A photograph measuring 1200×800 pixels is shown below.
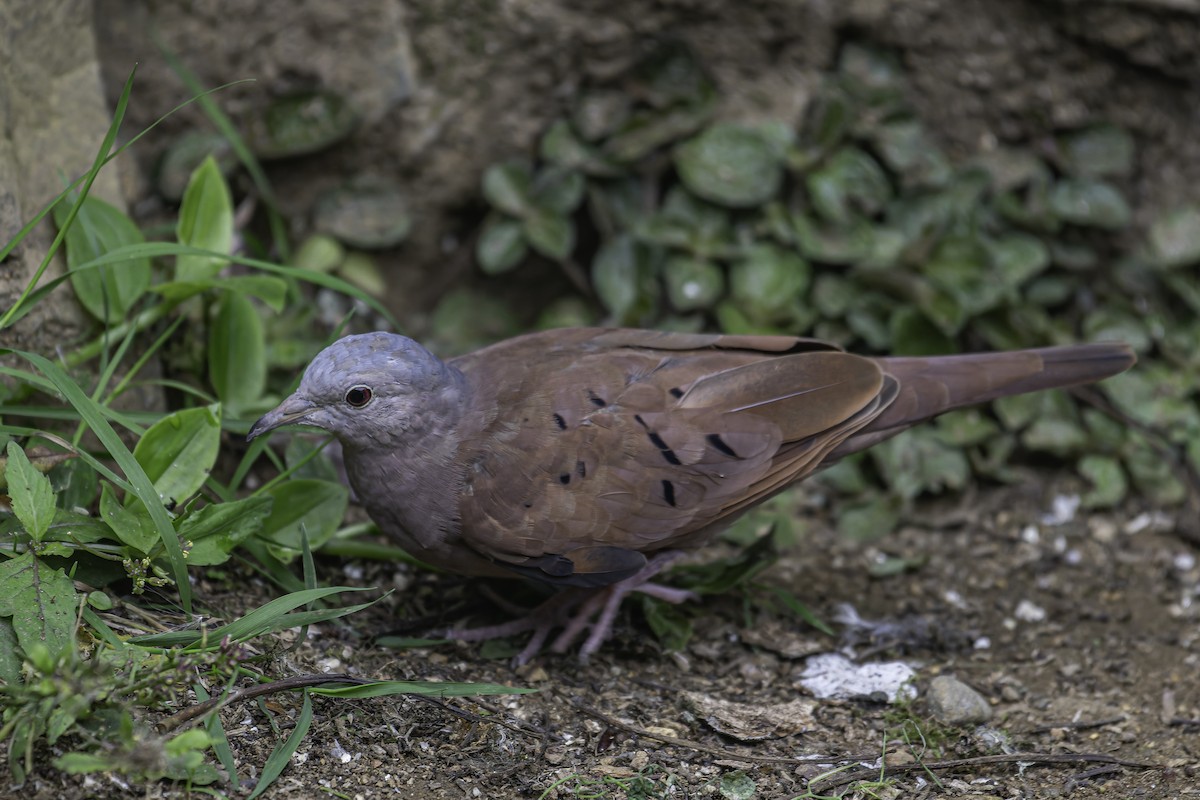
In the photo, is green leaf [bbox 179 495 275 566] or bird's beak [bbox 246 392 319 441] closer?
green leaf [bbox 179 495 275 566]

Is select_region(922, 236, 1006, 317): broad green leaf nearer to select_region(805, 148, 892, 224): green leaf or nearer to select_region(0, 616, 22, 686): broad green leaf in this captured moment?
select_region(805, 148, 892, 224): green leaf

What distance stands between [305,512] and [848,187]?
2.61m

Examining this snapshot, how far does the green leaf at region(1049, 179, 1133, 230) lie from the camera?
4.95 metres

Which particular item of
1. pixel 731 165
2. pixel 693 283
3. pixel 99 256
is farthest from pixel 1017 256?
pixel 99 256

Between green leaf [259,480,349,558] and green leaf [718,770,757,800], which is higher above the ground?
green leaf [259,480,349,558]

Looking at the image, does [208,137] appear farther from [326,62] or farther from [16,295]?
[16,295]

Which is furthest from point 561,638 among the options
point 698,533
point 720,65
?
point 720,65

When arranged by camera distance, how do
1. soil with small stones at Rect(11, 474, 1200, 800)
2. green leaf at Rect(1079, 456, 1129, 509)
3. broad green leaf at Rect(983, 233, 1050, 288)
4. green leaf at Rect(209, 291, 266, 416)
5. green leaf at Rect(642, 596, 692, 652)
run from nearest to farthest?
soil with small stones at Rect(11, 474, 1200, 800) < green leaf at Rect(642, 596, 692, 652) < green leaf at Rect(209, 291, 266, 416) < green leaf at Rect(1079, 456, 1129, 509) < broad green leaf at Rect(983, 233, 1050, 288)

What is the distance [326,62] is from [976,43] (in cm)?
271

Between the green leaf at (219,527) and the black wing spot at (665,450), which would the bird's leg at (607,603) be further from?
the green leaf at (219,527)

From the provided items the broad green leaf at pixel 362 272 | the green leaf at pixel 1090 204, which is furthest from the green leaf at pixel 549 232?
the green leaf at pixel 1090 204

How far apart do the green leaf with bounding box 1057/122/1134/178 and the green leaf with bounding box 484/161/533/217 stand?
228 cm

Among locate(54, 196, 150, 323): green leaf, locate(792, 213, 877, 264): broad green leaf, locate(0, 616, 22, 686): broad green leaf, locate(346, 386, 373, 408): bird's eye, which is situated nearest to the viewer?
locate(0, 616, 22, 686): broad green leaf

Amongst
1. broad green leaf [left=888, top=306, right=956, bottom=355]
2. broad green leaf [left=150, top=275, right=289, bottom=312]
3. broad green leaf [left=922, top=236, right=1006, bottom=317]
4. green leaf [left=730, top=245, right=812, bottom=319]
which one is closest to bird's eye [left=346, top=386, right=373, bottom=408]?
broad green leaf [left=150, top=275, right=289, bottom=312]
